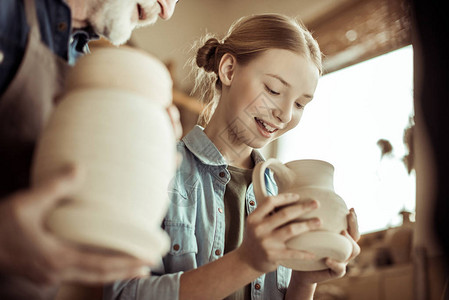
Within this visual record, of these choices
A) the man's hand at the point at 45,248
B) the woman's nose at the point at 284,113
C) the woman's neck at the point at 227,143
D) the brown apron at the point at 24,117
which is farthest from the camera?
the woman's neck at the point at 227,143

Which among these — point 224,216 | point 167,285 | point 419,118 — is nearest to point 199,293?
point 167,285

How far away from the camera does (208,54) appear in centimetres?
139

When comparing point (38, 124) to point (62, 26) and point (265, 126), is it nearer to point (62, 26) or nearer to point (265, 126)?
point (62, 26)

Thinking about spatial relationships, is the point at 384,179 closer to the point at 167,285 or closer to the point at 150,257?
the point at 167,285

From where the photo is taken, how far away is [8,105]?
0.69 metres

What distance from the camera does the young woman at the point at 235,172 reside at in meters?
0.89

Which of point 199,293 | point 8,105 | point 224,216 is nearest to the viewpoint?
point 8,105

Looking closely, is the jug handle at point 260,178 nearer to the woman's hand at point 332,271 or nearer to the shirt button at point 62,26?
the woman's hand at point 332,271

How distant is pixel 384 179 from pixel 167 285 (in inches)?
79.1

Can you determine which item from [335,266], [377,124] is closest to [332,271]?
[335,266]

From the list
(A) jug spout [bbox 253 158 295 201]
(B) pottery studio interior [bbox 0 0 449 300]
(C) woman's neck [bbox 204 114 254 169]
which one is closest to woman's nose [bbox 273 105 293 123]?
(C) woman's neck [bbox 204 114 254 169]

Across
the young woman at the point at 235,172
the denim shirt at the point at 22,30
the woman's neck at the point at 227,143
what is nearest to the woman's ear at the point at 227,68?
the young woman at the point at 235,172

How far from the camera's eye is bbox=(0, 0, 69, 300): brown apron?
0.68m

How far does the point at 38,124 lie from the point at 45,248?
0.32 m
